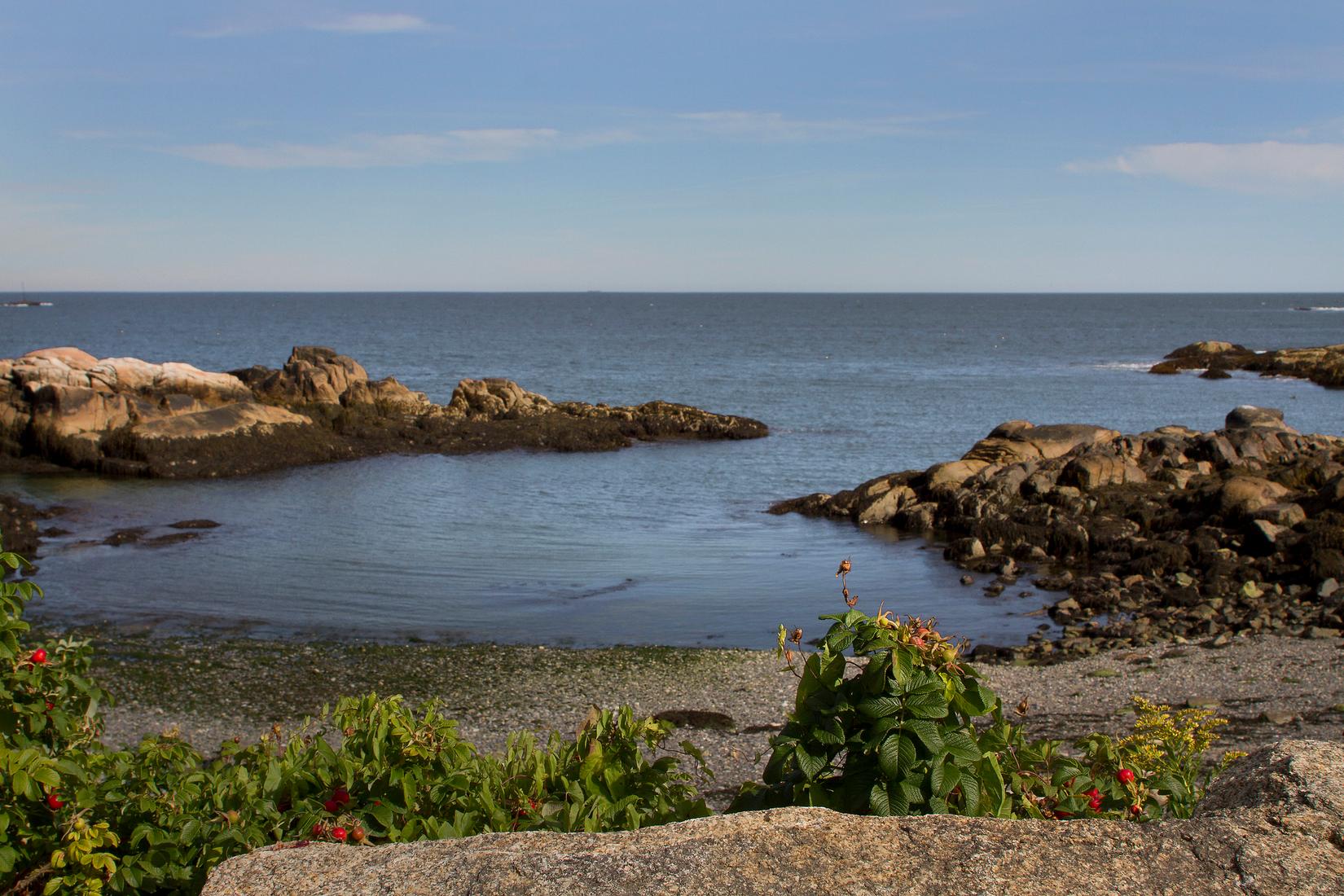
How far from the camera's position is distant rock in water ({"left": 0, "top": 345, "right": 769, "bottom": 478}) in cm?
3294

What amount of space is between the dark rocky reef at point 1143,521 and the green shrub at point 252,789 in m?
12.8

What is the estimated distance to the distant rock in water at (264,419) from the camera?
32.9 meters

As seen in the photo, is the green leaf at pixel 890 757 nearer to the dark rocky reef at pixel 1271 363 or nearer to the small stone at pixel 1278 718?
the small stone at pixel 1278 718

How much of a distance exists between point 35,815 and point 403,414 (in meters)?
38.5

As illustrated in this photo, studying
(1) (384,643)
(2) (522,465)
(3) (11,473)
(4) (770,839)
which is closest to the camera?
(4) (770,839)

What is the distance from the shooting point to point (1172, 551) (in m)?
21.4

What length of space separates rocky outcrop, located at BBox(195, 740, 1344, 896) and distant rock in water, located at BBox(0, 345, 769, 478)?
105 feet

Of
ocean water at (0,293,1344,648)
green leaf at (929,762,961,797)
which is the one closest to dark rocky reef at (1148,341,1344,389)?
ocean water at (0,293,1344,648)

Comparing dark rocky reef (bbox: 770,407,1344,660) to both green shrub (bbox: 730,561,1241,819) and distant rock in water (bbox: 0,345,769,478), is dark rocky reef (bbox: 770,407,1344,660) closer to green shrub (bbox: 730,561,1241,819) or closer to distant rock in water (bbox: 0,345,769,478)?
green shrub (bbox: 730,561,1241,819)

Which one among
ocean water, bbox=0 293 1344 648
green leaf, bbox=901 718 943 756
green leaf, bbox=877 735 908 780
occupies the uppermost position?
green leaf, bbox=901 718 943 756

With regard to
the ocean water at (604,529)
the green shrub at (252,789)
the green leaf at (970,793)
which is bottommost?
the ocean water at (604,529)

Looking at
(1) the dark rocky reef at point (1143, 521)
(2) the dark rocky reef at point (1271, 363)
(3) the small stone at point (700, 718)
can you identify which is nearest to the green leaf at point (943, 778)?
(3) the small stone at point (700, 718)

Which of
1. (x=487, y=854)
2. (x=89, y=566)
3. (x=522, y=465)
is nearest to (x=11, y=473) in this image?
(x=89, y=566)

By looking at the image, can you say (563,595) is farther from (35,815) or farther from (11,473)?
(11,473)
